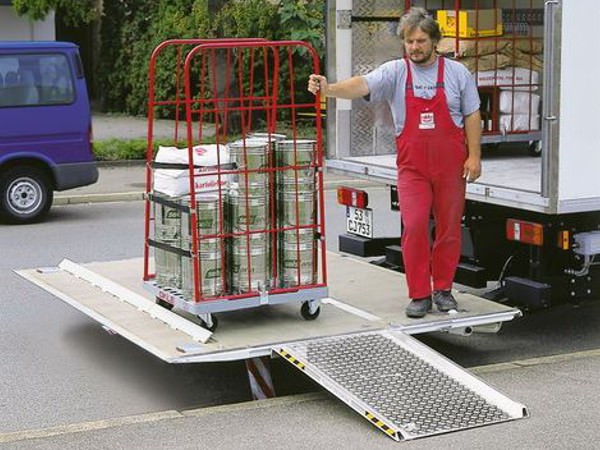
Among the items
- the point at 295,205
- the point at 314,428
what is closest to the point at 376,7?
the point at 295,205

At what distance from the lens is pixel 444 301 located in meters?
7.16

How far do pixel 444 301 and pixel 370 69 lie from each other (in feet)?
7.81

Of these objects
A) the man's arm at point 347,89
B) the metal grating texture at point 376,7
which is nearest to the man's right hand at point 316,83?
the man's arm at point 347,89

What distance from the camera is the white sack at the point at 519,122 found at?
10742 millimetres

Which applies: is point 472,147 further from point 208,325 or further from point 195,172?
point 208,325

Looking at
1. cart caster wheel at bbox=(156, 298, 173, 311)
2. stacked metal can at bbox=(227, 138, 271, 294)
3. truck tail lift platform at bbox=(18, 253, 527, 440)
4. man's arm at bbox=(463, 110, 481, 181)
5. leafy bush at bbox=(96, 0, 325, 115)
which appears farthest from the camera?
leafy bush at bbox=(96, 0, 325, 115)

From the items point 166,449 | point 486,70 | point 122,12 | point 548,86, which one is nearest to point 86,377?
point 166,449


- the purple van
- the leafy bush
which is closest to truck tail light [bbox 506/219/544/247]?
the purple van

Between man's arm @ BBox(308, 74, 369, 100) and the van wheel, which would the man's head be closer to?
man's arm @ BBox(308, 74, 369, 100)

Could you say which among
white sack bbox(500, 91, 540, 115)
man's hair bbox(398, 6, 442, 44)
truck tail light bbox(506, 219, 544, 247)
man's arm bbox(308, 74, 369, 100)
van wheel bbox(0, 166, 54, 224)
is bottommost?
van wheel bbox(0, 166, 54, 224)

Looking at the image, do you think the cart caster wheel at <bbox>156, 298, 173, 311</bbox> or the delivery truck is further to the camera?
the cart caster wheel at <bbox>156, 298, 173, 311</bbox>

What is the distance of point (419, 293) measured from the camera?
705 cm

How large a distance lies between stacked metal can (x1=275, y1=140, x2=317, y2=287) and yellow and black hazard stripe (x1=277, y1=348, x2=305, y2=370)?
26.7 inches

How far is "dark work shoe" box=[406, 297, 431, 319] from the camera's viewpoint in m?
7.01
